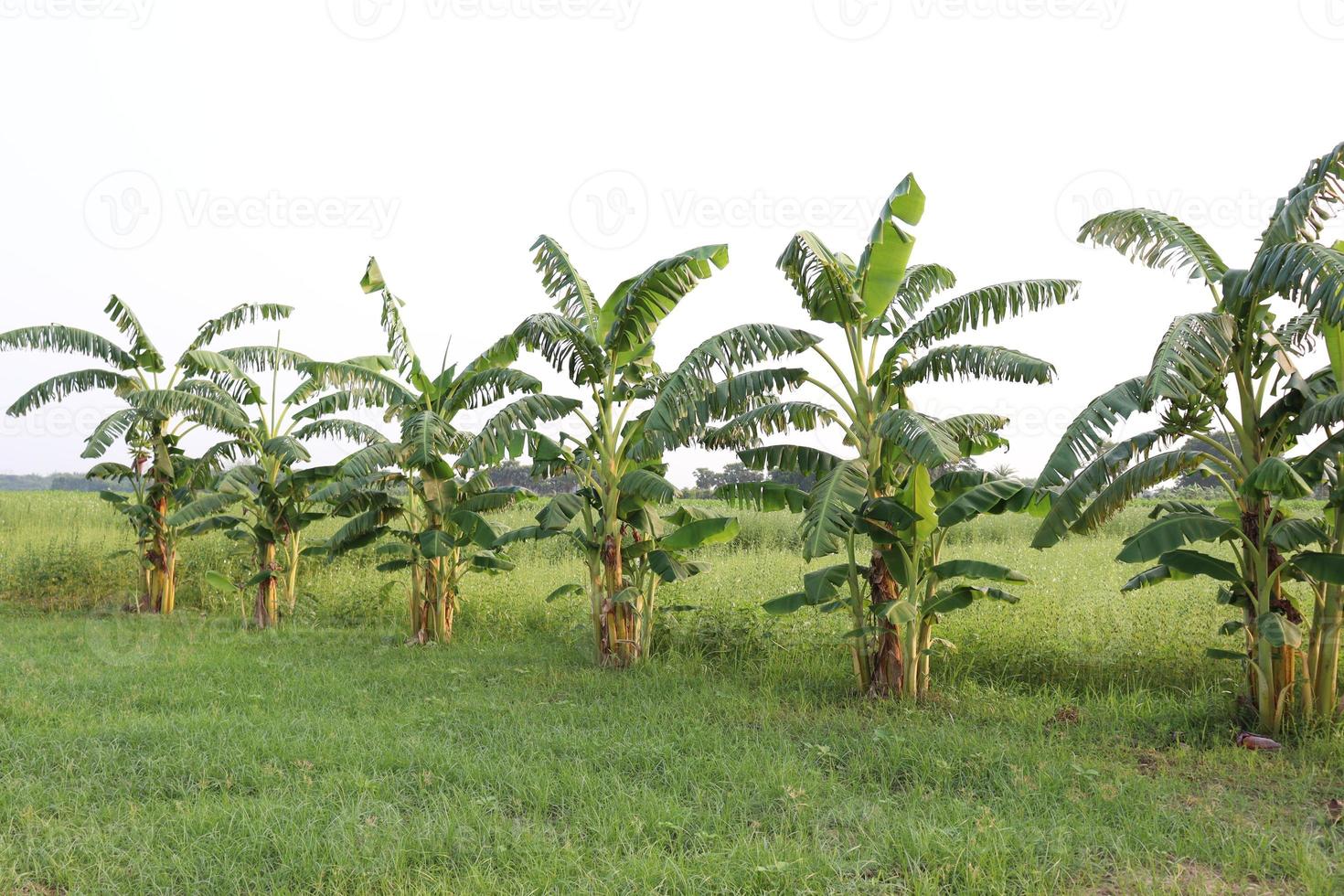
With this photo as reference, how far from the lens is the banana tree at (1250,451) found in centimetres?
570

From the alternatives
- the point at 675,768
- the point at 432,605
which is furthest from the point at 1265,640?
the point at 432,605

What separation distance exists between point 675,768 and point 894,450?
334 cm

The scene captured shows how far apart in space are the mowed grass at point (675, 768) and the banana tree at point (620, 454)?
739mm

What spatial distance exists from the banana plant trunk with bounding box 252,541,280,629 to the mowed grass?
184 centimetres

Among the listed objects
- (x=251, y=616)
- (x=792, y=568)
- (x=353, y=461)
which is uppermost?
(x=353, y=461)

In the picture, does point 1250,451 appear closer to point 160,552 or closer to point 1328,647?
point 1328,647

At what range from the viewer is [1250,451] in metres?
6.25

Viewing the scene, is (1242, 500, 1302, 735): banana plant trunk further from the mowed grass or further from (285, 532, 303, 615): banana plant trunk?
(285, 532, 303, 615): banana plant trunk

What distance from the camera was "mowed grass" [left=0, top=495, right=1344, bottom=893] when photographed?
13.1 ft

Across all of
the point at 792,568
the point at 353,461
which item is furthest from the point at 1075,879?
the point at 792,568

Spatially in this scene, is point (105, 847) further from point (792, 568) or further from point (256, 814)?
point (792, 568)

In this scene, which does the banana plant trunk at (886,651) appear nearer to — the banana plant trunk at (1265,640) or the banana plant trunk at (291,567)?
the banana plant trunk at (1265,640)

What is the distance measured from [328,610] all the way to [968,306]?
1006 centimetres

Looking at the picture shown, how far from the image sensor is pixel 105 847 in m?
4.22
